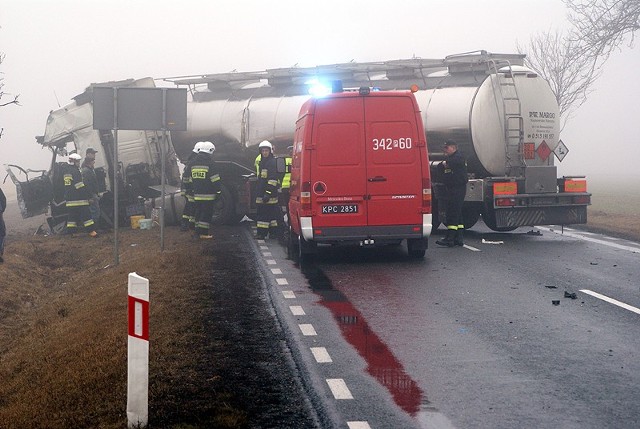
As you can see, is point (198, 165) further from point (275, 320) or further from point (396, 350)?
point (396, 350)

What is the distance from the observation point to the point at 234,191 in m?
23.8

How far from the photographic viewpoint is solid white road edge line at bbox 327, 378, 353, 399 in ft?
22.9

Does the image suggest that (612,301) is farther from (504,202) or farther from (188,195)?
(188,195)

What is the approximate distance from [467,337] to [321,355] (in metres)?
1.61

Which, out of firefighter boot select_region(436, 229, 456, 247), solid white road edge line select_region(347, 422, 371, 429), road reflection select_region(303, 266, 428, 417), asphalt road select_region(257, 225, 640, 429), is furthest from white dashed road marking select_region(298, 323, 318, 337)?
firefighter boot select_region(436, 229, 456, 247)

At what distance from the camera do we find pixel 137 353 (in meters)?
6.30

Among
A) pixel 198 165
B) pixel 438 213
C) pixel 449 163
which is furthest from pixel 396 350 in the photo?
pixel 198 165

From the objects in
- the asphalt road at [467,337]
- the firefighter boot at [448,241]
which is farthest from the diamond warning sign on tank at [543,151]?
the asphalt road at [467,337]

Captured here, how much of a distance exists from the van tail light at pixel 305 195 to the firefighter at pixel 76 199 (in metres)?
9.30

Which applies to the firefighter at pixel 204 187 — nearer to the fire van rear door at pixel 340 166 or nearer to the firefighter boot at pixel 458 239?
the firefighter boot at pixel 458 239

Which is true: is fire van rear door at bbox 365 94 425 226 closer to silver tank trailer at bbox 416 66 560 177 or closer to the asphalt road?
the asphalt road

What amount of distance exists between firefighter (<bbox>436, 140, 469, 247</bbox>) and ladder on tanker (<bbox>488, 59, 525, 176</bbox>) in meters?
1.55

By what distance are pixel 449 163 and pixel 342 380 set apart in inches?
416

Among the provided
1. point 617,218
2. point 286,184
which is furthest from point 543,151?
point 617,218
